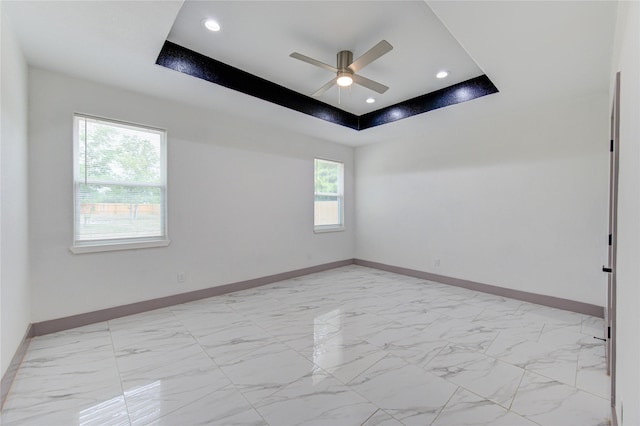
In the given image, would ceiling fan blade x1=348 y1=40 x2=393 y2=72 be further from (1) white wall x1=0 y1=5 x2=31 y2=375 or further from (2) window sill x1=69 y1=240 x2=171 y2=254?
(2) window sill x1=69 y1=240 x2=171 y2=254

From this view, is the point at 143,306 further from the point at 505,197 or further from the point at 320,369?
the point at 505,197

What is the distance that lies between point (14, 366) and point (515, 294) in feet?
18.1

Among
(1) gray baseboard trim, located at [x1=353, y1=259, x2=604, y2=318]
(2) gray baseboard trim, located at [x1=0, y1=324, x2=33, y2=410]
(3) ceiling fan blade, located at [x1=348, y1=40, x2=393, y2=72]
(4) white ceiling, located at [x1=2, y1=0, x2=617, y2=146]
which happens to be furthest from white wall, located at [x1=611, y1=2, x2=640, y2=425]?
(2) gray baseboard trim, located at [x1=0, y1=324, x2=33, y2=410]

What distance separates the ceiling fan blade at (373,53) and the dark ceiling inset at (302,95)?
129 centimetres

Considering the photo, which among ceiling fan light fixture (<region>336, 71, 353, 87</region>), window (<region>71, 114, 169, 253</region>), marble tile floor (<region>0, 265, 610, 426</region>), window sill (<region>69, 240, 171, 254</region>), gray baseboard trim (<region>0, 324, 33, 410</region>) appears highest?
ceiling fan light fixture (<region>336, 71, 353, 87</region>)

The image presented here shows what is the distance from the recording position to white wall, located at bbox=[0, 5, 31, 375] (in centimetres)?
194

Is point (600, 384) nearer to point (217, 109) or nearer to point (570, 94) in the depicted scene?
point (570, 94)

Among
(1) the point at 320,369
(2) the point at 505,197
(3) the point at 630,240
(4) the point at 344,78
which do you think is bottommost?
(1) the point at 320,369

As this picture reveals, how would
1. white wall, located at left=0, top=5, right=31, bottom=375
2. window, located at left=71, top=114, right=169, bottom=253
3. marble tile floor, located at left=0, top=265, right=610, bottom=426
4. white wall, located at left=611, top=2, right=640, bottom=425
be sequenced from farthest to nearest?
window, located at left=71, top=114, right=169, bottom=253 → white wall, located at left=0, top=5, right=31, bottom=375 → marble tile floor, located at left=0, top=265, right=610, bottom=426 → white wall, located at left=611, top=2, right=640, bottom=425

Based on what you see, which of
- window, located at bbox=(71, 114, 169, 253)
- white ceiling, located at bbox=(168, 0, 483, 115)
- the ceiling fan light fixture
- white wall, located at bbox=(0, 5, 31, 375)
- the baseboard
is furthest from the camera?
window, located at bbox=(71, 114, 169, 253)

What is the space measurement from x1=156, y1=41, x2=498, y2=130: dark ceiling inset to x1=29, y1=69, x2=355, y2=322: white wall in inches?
36.8

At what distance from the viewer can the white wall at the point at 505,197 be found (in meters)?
3.37

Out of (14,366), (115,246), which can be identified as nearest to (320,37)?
(115,246)

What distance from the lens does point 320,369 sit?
2.21m
